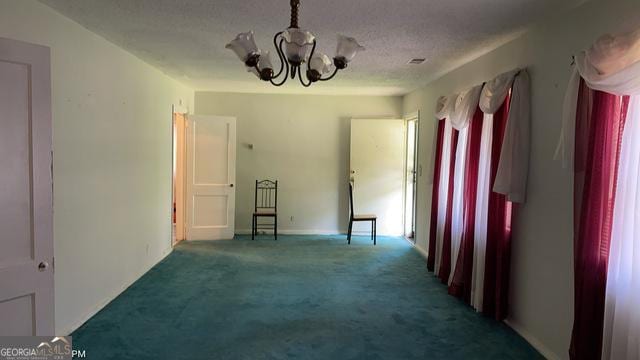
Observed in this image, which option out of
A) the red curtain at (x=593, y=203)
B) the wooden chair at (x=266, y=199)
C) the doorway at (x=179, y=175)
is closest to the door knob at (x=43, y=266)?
the red curtain at (x=593, y=203)

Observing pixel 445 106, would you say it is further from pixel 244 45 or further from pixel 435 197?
pixel 244 45

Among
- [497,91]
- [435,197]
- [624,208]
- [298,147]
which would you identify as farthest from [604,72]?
[298,147]


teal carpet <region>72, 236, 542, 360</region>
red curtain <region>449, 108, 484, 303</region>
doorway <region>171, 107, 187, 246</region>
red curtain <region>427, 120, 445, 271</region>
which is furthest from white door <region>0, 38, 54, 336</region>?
doorway <region>171, 107, 187, 246</region>

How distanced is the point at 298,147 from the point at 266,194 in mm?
957

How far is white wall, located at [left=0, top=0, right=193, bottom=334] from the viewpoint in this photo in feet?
9.69

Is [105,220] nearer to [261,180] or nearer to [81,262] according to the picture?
[81,262]

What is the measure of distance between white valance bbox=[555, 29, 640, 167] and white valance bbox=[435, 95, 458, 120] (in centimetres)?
182

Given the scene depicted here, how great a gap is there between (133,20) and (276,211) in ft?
14.2

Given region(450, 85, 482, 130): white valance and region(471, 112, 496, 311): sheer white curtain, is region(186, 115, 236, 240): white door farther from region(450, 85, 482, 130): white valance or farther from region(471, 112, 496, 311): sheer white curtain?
region(471, 112, 496, 311): sheer white curtain

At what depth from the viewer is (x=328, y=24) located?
3102 mm

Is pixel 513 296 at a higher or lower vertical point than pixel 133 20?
lower

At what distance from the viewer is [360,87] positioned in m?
6.06

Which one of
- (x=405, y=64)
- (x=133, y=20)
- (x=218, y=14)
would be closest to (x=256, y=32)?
(x=218, y=14)

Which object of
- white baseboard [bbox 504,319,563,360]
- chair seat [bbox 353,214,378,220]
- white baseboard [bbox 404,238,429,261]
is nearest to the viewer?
white baseboard [bbox 504,319,563,360]
